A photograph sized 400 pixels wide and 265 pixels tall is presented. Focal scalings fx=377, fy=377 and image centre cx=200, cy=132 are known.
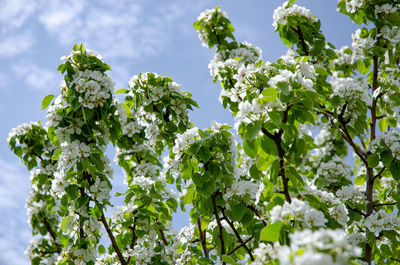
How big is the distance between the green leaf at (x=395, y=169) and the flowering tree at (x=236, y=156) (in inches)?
0.5

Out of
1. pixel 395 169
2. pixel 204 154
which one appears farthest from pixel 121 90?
pixel 395 169

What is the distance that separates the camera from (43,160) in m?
5.09

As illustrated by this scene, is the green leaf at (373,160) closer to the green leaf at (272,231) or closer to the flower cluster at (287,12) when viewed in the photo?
the flower cluster at (287,12)

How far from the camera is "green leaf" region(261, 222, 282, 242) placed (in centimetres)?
181

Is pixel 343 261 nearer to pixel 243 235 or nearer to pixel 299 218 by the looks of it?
pixel 299 218

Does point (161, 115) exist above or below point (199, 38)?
below

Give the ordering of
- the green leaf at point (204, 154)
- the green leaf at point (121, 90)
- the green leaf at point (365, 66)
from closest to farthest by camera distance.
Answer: the green leaf at point (204, 154) < the green leaf at point (121, 90) < the green leaf at point (365, 66)

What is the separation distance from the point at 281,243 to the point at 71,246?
220 centimetres

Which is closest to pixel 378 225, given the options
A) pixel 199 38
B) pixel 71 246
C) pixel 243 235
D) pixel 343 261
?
pixel 243 235

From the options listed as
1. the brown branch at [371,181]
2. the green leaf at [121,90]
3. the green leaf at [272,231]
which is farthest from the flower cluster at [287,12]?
the green leaf at [272,231]

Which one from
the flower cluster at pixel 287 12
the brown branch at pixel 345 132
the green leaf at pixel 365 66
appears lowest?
the brown branch at pixel 345 132

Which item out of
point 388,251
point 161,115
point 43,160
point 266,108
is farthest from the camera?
point 43,160

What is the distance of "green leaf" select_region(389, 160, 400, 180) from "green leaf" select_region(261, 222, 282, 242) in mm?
1942

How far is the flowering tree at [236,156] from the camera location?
2.16 meters
